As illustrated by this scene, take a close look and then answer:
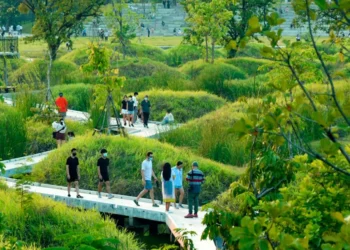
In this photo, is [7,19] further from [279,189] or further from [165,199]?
[279,189]

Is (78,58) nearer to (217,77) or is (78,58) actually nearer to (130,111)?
(217,77)

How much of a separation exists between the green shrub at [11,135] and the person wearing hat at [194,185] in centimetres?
814

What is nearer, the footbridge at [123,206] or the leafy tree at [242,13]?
the footbridge at [123,206]

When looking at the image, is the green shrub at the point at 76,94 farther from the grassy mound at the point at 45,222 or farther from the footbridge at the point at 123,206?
the grassy mound at the point at 45,222

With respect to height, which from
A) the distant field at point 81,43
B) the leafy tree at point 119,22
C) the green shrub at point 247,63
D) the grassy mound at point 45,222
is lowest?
the distant field at point 81,43

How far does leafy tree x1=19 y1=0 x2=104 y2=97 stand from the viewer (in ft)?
142

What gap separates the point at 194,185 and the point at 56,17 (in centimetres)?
2657

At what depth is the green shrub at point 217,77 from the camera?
38.3 meters

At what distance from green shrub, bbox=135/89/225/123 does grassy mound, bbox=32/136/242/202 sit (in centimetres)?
922

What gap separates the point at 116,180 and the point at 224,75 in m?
19.1

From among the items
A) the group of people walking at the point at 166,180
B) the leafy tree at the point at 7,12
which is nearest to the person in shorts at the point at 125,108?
the group of people walking at the point at 166,180

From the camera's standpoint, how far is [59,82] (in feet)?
132

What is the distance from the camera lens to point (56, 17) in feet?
143

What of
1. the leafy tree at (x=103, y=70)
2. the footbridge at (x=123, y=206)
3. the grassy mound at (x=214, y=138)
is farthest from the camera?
the leafy tree at (x=103, y=70)
